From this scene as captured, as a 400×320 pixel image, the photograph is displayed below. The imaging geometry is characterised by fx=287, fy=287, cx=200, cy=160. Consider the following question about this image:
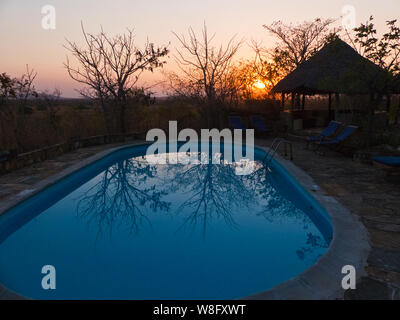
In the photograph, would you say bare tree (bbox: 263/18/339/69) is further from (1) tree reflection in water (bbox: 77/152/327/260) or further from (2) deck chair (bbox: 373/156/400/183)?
(2) deck chair (bbox: 373/156/400/183)

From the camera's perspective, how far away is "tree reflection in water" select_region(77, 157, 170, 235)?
18.0 feet

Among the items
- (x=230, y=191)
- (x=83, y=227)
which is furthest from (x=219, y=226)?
(x=83, y=227)

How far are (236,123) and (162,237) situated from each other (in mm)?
9646

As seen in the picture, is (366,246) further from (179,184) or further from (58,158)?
(58,158)

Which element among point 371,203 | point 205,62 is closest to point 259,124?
point 205,62

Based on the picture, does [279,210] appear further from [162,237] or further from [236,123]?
[236,123]

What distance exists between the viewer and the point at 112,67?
12867 millimetres

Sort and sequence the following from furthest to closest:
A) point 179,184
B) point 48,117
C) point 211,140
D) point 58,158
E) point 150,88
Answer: point 150,88 < point 211,140 < point 48,117 < point 58,158 < point 179,184

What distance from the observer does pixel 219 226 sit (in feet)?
16.8

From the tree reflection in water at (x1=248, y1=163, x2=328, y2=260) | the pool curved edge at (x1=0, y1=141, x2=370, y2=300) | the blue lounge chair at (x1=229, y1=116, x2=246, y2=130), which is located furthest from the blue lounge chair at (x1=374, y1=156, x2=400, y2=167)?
the blue lounge chair at (x1=229, y1=116, x2=246, y2=130)

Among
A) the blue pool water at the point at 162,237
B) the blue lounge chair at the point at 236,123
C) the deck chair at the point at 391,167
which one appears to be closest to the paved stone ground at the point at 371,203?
the deck chair at the point at 391,167

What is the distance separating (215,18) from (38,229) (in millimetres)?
13100

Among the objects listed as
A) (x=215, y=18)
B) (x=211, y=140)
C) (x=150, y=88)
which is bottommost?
(x=211, y=140)

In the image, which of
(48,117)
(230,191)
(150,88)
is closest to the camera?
(230,191)
